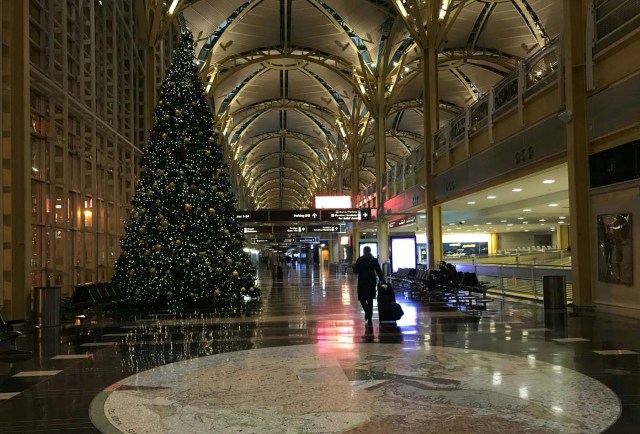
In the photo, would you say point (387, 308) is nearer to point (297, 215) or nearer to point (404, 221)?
point (404, 221)

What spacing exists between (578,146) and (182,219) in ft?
32.8

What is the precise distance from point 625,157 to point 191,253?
418 inches

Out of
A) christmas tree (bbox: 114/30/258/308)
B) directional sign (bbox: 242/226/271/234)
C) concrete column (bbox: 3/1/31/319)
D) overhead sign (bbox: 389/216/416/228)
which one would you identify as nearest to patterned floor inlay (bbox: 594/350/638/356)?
christmas tree (bbox: 114/30/258/308)

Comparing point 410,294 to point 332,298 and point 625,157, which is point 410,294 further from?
point 625,157

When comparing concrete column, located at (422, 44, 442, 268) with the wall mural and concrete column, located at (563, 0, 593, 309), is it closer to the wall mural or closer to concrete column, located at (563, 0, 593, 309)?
concrete column, located at (563, 0, 593, 309)

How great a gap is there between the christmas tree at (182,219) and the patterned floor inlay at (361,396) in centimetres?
838

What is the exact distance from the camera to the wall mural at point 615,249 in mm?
11586

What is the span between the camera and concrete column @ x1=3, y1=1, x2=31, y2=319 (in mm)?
12414

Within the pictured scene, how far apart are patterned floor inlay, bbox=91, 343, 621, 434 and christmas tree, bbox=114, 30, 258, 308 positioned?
8.38 m

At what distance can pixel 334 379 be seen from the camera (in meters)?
6.55

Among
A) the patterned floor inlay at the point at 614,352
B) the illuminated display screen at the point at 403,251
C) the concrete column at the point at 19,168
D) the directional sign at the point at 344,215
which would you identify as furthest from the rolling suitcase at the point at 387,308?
the directional sign at the point at 344,215

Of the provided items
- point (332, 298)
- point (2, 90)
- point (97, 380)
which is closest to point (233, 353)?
point (97, 380)

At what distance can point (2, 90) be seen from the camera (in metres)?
12.5

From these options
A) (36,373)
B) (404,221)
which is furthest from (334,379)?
(404,221)
